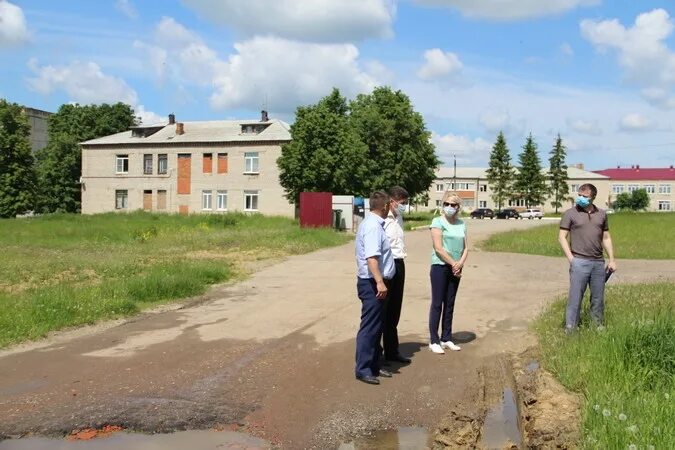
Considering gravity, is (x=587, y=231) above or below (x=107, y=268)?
above

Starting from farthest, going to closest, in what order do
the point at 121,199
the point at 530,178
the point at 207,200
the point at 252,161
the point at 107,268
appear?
the point at 530,178
the point at 121,199
the point at 207,200
the point at 252,161
the point at 107,268

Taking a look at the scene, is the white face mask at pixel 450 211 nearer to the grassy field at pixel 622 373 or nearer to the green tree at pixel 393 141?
the grassy field at pixel 622 373

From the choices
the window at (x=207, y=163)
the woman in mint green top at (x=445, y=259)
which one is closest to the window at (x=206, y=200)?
the window at (x=207, y=163)

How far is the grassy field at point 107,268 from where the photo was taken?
9852mm

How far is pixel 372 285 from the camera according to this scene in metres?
6.54

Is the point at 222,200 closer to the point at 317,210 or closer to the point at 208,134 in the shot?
the point at 208,134

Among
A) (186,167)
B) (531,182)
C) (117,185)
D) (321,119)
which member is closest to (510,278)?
(321,119)

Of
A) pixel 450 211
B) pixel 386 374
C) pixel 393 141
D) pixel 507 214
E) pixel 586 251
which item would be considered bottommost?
pixel 386 374

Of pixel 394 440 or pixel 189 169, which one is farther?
pixel 189 169

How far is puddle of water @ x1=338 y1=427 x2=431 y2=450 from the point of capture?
15.9 ft

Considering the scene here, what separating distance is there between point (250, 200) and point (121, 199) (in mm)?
13267

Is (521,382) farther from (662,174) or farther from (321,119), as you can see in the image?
(662,174)

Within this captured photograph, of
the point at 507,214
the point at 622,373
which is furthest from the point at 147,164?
the point at 622,373

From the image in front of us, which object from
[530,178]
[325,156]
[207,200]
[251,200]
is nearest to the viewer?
[325,156]
